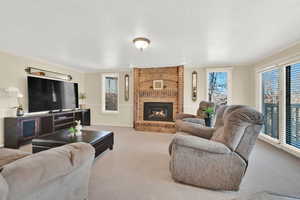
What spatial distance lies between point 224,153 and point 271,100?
338 centimetres

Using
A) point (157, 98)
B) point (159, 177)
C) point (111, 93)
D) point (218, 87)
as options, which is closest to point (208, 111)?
point (159, 177)

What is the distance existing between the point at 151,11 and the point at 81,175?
212cm

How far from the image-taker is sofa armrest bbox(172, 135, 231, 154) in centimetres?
175

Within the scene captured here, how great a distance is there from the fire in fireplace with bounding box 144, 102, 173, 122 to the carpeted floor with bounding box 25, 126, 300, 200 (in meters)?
2.23

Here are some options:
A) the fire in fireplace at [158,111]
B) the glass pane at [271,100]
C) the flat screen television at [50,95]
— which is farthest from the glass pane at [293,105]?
the flat screen television at [50,95]

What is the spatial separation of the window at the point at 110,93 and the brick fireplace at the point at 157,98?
1.15 meters

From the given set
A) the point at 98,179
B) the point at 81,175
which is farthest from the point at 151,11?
the point at 98,179

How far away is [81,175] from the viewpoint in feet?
4.86

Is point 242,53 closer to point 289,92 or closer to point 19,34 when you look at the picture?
point 289,92

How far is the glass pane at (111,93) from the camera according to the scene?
20.5 feet

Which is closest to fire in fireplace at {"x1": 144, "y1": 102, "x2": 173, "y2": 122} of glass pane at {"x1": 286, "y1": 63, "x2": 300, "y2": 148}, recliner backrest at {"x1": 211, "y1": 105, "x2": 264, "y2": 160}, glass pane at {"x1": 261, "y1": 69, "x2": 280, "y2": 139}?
glass pane at {"x1": 261, "y1": 69, "x2": 280, "y2": 139}

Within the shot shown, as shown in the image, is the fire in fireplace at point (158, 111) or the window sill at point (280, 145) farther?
the fire in fireplace at point (158, 111)

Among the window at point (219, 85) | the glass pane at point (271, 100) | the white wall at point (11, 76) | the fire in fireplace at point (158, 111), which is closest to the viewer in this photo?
the white wall at point (11, 76)

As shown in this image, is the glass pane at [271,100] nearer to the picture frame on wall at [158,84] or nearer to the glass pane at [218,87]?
the glass pane at [218,87]
